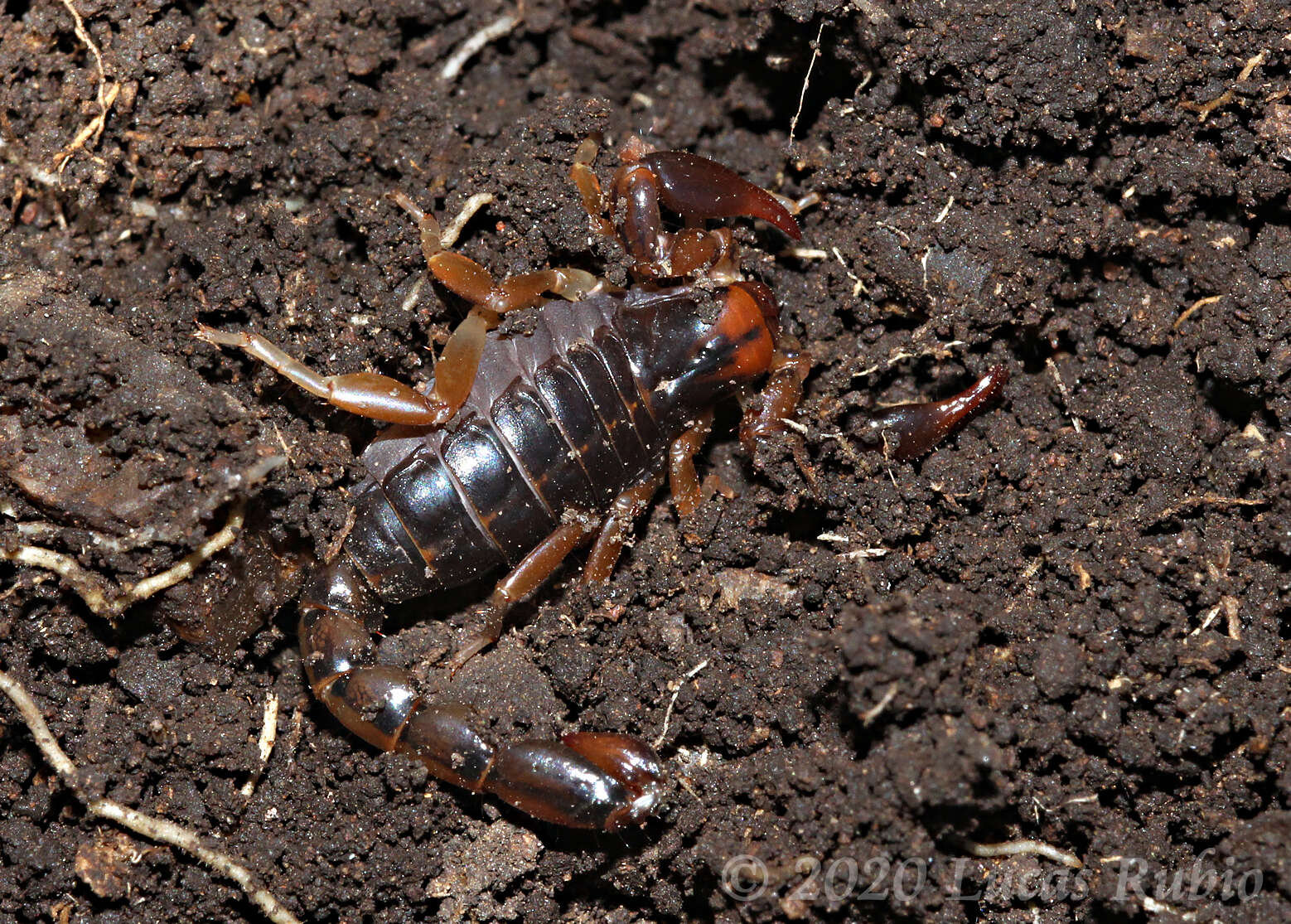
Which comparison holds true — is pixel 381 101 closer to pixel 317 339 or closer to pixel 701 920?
pixel 317 339

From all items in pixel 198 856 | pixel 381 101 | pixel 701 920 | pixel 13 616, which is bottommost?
pixel 701 920

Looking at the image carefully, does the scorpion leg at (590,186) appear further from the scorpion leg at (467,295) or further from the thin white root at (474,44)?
the thin white root at (474,44)

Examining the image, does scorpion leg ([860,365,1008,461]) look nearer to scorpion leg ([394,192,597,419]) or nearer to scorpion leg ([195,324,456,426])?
scorpion leg ([394,192,597,419])

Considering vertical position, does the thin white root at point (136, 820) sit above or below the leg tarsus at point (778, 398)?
below

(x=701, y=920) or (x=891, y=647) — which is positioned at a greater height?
(x=891, y=647)

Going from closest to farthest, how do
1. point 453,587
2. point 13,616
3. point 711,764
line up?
point 13,616 → point 711,764 → point 453,587

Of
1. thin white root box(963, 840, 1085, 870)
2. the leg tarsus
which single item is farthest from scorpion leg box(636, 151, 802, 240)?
thin white root box(963, 840, 1085, 870)

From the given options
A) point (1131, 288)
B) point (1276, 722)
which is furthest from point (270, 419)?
point (1276, 722)

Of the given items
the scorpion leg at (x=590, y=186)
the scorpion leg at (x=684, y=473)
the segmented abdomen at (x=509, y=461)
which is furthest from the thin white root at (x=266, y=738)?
the scorpion leg at (x=590, y=186)
